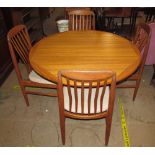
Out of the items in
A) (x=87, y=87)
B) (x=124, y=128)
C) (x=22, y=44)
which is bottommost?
(x=124, y=128)

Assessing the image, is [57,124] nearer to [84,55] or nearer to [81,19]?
[84,55]

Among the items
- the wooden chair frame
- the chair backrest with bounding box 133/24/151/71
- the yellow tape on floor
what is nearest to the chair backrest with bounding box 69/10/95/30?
the wooden chair frame

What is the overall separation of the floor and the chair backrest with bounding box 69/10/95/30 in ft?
3.58

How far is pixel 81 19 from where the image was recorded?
230 centimetres

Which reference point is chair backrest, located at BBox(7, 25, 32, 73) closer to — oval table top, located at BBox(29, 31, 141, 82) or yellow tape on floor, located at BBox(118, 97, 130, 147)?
oval table top, located at BBox(29, 31, 141, 82)

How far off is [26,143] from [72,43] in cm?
117

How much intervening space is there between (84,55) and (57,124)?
0.84 metres

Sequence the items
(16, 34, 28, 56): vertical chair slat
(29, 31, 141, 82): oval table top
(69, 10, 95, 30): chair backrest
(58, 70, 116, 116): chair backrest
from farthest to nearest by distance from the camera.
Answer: (69, 10, 95, 30): chair backrest < (16, 34, 28, 56): vertical chair slat < (29, 31, 141, 82): oval table top < (58, 70, 116, 116): chair backrest

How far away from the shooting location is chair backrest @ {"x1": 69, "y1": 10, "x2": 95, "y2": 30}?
226cm

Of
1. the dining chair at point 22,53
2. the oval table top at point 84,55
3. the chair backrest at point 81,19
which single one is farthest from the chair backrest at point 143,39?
the dining chair at point 22,53

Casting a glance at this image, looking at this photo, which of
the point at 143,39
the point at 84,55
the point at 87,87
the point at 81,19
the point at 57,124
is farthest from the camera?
the point at 81,19

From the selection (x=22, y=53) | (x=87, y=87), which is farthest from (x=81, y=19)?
(x=87, y=87)

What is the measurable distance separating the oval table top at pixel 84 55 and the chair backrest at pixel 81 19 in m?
0.43
